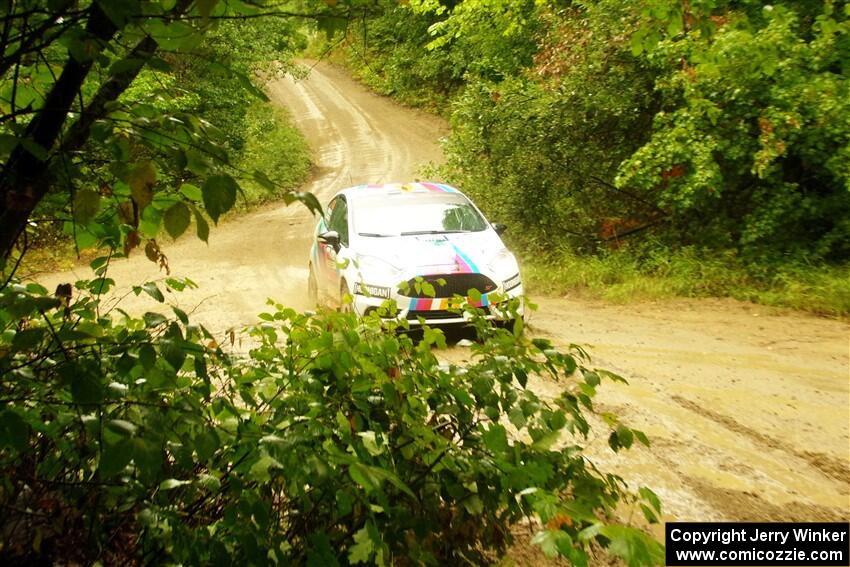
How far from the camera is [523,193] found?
14.2 metres

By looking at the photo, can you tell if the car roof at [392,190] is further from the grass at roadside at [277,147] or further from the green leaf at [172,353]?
the grass at roadside at [277,147]

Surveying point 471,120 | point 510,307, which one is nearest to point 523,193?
point 471,120

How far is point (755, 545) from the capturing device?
143 inches

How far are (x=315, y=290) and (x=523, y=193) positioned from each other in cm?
564

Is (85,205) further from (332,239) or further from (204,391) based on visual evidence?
(332,239)

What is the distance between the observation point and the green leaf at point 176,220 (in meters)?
1.71

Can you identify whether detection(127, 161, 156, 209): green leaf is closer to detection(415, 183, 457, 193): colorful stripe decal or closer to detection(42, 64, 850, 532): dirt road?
detection(42, 64, 850, 532): dirt road

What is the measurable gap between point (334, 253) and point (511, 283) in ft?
7.32

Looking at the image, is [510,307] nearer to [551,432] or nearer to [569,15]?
[551,432]

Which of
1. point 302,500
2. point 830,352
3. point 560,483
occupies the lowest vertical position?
point 830,352

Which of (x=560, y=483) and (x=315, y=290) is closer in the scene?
(x=560, y=483)

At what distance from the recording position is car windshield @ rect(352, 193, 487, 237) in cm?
888

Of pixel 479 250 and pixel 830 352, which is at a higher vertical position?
pixel 479 250

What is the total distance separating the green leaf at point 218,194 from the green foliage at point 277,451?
19.3 inches
